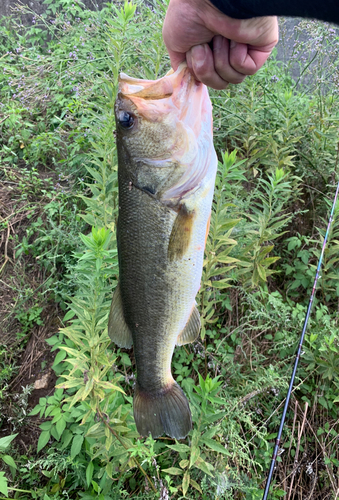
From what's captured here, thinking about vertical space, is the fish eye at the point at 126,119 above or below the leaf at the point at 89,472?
above

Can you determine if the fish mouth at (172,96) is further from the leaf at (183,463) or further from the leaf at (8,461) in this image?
the leaf at (8,461)

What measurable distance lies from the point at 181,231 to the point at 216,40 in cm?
87

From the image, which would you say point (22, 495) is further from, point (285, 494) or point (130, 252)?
point (130, 252)

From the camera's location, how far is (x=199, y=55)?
1.46m

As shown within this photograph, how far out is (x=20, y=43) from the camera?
5594 mm

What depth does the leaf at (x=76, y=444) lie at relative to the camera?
2.13 meters

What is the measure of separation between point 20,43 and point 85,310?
19.0 ft

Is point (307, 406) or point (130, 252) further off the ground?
point (130, 252)

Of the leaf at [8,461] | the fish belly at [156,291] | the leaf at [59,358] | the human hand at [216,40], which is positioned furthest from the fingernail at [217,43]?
the leaf at [8,461]

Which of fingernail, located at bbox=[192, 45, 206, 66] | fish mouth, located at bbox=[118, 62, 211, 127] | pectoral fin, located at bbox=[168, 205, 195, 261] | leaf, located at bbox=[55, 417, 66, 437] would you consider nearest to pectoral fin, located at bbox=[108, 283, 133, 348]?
pectoral fin, located at bbox=[168, 205, 195, 261]

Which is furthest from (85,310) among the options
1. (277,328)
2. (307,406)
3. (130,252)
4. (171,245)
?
(307,406)

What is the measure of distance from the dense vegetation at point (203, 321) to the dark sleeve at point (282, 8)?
976 millimetres

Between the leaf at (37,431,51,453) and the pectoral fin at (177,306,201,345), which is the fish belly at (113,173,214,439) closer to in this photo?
the pectoral fin at (177,306,201,345)

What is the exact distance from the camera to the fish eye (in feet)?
5.18
